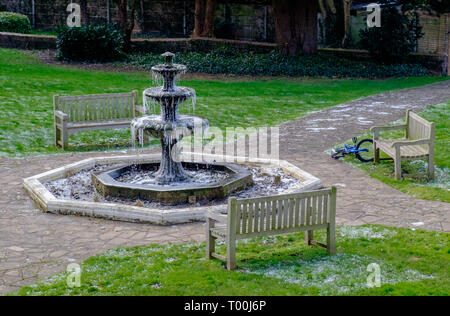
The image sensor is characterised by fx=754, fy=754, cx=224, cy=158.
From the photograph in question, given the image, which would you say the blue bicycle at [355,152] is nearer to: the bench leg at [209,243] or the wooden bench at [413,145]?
the wooden bench at [413,145]

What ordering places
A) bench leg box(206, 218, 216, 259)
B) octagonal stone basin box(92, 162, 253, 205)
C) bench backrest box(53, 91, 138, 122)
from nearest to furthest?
bench leg box(206, 218, 216, 259) < octagonal stone basin box(92, 162, 253, 205) < bench backrest box(53, 91, 138, 122)

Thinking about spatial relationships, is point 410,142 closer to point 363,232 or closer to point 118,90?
point 363,232

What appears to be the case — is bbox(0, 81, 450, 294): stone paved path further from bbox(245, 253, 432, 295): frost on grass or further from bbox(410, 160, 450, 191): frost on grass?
bbox(245, 253, 432, 295): frost on grass

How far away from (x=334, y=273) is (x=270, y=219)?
111cm

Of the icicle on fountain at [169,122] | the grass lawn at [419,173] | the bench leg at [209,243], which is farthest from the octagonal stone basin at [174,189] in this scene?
the grass lawn at [419,173]

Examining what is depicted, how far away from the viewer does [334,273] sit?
793cm

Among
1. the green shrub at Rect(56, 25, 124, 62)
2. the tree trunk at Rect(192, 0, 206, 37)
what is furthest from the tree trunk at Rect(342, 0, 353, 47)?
the green shrub at Rect(56, 25, 124, 62)

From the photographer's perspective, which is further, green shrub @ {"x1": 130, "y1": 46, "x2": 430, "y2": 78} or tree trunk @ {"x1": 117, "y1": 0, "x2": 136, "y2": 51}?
tree trunk @ {"x1": 117, "y1": 0, "x2": 136, "y2": 51}

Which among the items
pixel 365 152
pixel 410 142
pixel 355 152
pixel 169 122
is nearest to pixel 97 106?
pixel 169 122

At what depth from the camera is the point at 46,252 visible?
8.78 meters

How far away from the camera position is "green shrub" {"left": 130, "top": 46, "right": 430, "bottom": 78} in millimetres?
24828

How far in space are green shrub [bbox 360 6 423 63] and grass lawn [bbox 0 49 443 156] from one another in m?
1.94
